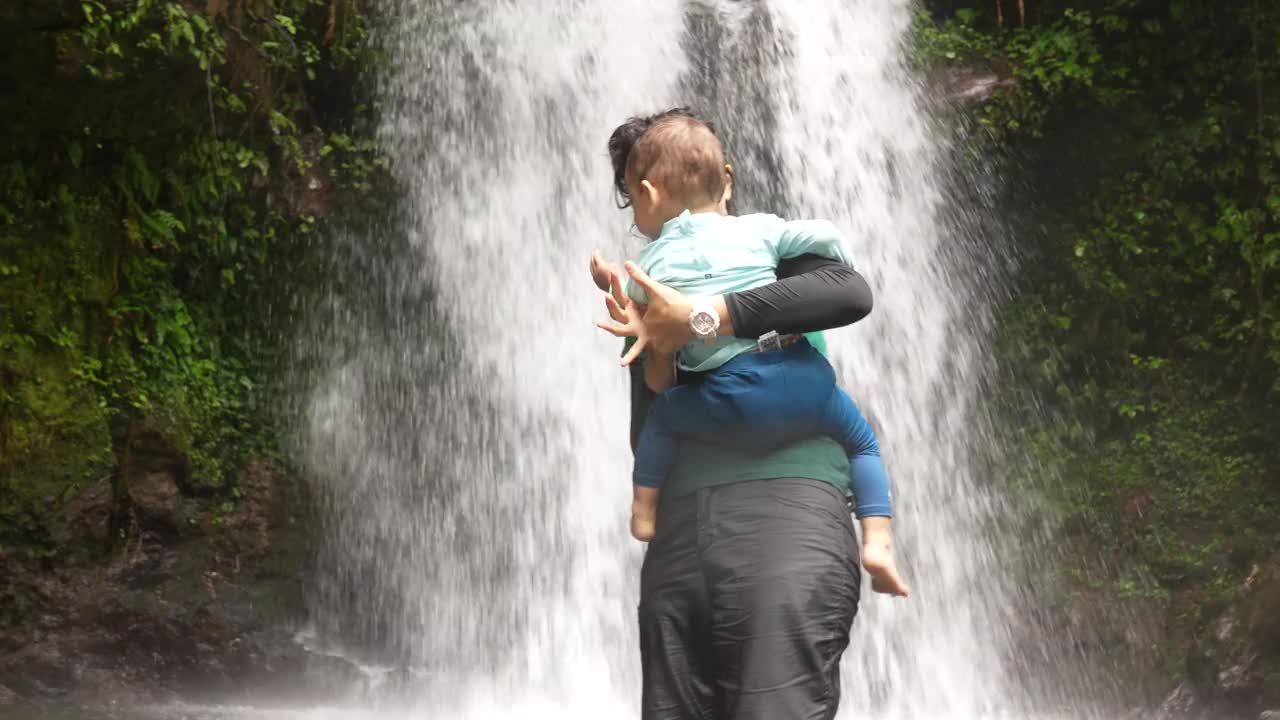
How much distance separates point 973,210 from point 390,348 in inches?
159

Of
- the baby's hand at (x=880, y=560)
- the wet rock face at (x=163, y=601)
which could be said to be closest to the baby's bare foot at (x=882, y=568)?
the baby's hand at (x=880, y=560)

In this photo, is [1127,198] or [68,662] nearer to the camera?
[68,662]

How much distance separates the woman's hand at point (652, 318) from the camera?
207 cm

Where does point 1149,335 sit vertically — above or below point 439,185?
below

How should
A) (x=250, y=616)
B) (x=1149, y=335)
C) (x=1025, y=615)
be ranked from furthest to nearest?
(x=1149, y=335) < (x=1025, y=615) < (x=250, y=616)

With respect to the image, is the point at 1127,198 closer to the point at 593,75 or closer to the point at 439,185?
the point at 593,75

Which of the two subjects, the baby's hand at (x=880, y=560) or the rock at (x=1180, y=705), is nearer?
the baby's hand at (x=880, y=560)

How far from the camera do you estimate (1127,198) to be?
27.7 feet

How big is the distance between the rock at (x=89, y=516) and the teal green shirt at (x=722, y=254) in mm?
5565

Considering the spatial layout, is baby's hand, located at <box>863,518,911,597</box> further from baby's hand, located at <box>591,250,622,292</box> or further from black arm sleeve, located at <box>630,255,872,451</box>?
baby's hand, located at <box>591,250,622,292</box>

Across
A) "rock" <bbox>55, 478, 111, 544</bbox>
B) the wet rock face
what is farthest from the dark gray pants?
"rock" <bbox>55, 478, 111, 544</bbox>

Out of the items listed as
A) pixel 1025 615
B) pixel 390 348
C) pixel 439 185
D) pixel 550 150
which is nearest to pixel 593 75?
pixel 550 150

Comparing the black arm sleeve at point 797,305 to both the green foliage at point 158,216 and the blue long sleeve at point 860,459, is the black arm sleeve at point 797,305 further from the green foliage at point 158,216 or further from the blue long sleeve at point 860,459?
the green foliage at point 158,216

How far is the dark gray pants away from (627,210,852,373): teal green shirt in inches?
9.2
